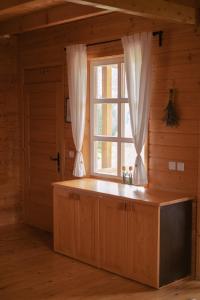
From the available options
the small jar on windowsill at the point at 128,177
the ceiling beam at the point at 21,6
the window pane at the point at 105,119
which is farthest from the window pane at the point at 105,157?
the ceiling beam at the point at 21,6

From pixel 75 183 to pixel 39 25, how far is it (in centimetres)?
180

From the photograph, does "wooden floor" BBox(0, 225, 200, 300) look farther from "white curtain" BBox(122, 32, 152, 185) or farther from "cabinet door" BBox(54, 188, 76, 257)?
"white curtain" BBox(122, 32, 152, 185)

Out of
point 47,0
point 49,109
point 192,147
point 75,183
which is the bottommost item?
point 75,183

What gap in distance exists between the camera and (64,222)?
4977mm

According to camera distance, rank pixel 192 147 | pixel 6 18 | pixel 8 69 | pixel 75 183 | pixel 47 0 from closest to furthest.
→ 1. pixel 192 147
2. pixel 47 0
3. pixel 75 183
4. pixel 6 18
5. pixel 8 69

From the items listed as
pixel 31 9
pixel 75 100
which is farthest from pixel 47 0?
pixel 75 100

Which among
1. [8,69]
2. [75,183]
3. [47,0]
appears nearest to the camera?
[47,0]

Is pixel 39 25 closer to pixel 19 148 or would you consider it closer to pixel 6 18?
pixel 6 18

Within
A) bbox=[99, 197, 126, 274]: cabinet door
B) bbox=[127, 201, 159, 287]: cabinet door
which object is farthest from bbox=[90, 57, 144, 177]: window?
bbox=[127, 201, 159, 287]: cabinet door

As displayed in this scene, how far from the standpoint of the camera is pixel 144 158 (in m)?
4.72

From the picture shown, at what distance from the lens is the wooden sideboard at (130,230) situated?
4.08 m

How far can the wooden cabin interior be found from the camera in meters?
4.11

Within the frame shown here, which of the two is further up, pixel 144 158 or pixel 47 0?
pixel 47 0

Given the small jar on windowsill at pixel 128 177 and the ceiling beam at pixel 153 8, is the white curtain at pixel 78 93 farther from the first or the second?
the ceiling beam at pixel 153 8
